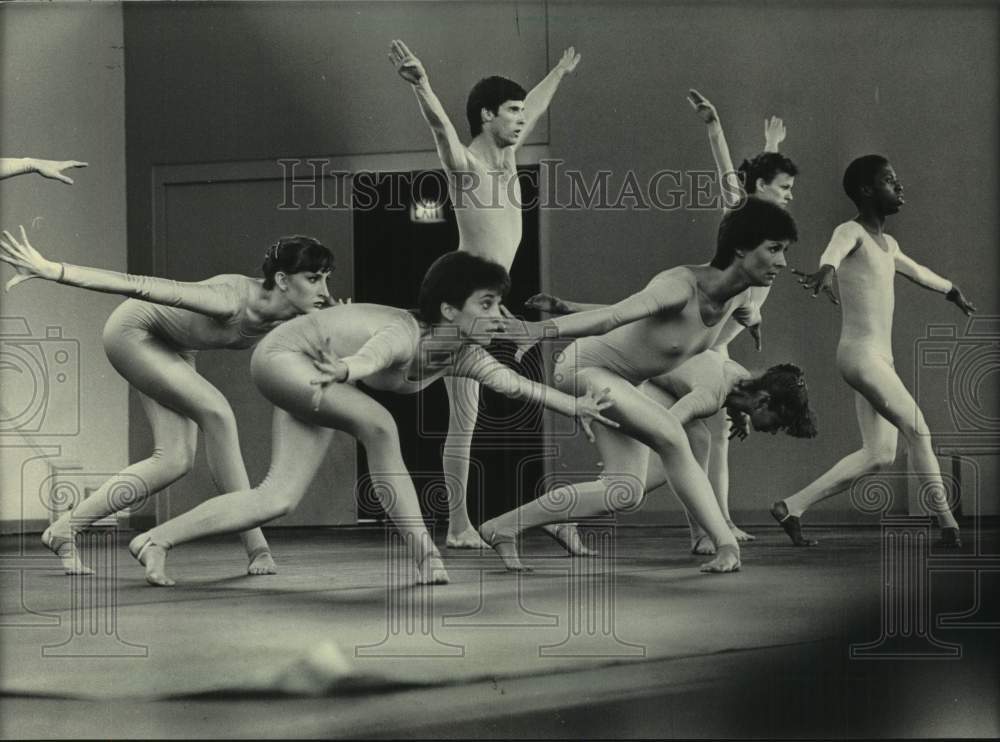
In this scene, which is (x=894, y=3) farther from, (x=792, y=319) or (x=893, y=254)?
(x=792, y=319)

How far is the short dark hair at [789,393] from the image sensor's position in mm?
5215

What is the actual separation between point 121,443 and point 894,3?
3.48m

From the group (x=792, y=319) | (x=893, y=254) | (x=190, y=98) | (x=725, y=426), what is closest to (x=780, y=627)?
(x=725, y=426)

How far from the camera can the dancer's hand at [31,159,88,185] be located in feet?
16.7

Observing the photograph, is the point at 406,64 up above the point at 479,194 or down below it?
above

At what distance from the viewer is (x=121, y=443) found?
5.05m

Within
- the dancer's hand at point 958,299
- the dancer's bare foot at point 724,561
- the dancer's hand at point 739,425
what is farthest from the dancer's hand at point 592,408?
the dancer's hand at point 958,299

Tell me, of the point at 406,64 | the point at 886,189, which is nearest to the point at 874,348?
the point at 886,189

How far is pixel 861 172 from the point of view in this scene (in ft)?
17.0

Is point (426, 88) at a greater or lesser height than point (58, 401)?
greater

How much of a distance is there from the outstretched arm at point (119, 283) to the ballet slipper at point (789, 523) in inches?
89.0

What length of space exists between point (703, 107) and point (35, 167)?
103 inches

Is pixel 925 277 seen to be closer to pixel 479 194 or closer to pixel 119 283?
pixel 479 194

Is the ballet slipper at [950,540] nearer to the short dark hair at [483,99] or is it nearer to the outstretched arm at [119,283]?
the short dark hair at [483,99]
